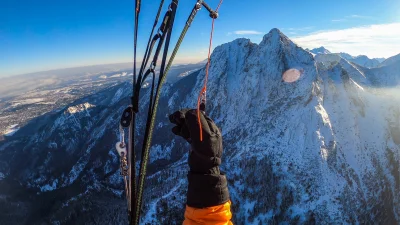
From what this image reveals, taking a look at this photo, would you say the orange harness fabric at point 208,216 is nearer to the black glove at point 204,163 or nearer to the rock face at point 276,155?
the black glove at point 204,163

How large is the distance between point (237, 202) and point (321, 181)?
24894mm

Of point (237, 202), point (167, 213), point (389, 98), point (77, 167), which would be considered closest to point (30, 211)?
point (77, 167)

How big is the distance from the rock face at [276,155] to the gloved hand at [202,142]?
2582 inches

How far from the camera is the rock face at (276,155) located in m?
67.8

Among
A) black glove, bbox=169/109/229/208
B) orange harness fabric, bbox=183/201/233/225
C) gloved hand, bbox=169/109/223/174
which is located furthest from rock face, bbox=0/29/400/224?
gloved hand, bbox=169/109/223/174

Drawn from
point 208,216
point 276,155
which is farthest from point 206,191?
point 276,155

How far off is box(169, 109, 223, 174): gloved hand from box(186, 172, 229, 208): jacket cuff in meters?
0.15

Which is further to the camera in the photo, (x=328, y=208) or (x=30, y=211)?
(x=30, y=211)

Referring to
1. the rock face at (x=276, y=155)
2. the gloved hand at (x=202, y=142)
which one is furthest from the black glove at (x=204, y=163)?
the rock face at (x=276, y=155)

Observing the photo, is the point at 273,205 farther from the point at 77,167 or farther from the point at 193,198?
the point at 77,167

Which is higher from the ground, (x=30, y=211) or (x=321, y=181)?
(x=321, y=181)

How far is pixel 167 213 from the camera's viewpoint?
6650 cm

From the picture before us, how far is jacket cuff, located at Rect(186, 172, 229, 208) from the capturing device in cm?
455

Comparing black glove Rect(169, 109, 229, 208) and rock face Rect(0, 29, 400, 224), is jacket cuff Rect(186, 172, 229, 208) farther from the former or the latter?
rock face Rect(0, 29, 400, 224)
